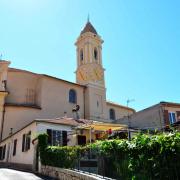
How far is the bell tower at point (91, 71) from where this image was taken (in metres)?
42.3

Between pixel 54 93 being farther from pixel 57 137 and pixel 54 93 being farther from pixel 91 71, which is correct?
pixel 57 137

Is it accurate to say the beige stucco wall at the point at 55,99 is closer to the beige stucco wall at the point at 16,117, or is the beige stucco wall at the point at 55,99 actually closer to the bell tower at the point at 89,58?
the beige stucco wall at the point at 16,117

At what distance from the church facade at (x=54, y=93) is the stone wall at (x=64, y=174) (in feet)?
57.6

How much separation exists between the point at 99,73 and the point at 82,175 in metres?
35.6

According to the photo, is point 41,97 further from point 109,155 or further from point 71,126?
point 109,155

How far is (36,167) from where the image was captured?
18.9m

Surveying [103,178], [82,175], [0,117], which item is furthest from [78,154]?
[0,117]

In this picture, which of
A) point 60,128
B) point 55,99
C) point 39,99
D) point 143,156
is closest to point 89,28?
point 55,99

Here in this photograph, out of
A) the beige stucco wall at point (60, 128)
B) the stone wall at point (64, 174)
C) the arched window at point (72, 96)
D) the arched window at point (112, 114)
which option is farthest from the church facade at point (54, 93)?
the stone wall at point (64, 174)

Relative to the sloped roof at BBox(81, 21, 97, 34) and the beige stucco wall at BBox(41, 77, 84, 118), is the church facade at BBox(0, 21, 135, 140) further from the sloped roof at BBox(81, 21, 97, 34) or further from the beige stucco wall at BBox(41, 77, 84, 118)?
the sloped roof at BBox(81, 21, 97, 34)

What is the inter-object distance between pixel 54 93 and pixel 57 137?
1756cm

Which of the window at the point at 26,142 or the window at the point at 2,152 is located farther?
the window at the point at 2,152

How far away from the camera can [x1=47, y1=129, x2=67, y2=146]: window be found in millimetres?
21156

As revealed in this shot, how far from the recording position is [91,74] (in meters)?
45.1
